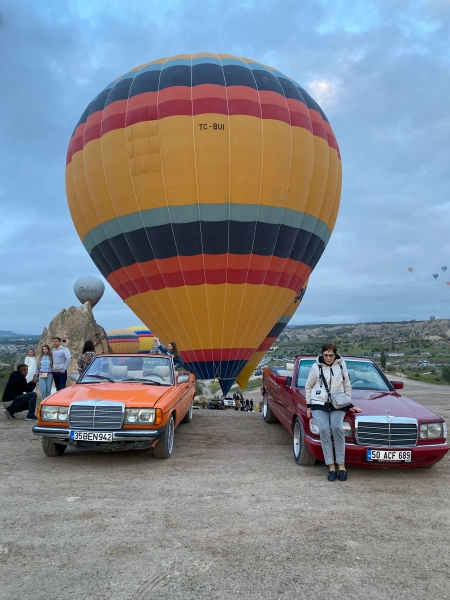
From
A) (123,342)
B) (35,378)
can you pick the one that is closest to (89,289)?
(123,342)

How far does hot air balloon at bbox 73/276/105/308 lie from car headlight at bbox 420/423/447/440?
138ft

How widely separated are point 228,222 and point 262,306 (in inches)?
145

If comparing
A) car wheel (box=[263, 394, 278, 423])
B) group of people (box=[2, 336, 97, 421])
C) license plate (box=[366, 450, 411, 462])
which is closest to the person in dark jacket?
group of people (box=[2, 336, 97, 421])

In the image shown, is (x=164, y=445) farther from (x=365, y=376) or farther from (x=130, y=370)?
(x=365, y=376)

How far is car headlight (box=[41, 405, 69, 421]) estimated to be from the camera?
6.45 meters

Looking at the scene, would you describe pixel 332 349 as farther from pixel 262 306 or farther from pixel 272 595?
pixel 262 306

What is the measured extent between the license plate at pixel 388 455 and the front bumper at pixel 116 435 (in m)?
2.82

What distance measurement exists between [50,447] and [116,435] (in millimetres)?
1374

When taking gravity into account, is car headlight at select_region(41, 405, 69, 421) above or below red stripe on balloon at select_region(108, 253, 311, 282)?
below

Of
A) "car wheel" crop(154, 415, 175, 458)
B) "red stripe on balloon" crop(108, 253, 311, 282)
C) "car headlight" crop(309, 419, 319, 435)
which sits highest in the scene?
"red stripe on balloon" crop(108, 253, 311, 282)

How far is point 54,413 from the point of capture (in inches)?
A: 255

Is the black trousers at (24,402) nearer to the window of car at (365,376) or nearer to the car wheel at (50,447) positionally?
the car wheel at (50,447)

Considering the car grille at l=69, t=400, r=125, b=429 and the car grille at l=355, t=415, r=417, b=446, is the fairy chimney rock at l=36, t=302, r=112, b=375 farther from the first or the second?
the car grille at l=355, t=415, r=417, b=446

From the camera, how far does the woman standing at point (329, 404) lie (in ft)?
19.7
